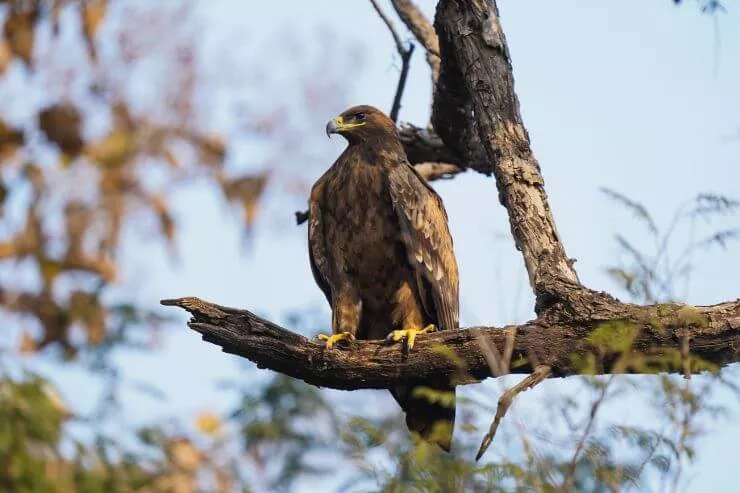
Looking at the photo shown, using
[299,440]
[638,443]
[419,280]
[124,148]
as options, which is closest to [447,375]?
[419,280]

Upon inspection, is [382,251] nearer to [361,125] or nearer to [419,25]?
[361,125]

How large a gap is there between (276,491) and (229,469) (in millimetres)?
408

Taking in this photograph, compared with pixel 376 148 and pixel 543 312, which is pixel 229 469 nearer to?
pixel 543 312

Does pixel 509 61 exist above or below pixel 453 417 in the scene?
above

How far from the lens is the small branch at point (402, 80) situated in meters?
8.07

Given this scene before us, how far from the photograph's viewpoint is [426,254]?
6.59 metres

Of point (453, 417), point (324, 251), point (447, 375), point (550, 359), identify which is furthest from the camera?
point (324, 251)

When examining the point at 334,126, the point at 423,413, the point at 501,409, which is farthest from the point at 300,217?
the point at 501,409

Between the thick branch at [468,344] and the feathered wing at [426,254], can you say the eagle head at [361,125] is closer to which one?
the feathered wing at [426,254]

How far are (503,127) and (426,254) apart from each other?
99cm

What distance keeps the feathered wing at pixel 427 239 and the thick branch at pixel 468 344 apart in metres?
1.03

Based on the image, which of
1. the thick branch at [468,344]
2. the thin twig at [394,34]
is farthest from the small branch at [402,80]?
the thick branch at [468,344]

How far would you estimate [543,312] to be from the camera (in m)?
5.33

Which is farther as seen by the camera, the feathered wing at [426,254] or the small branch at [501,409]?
the feathered wing at [426,254]
